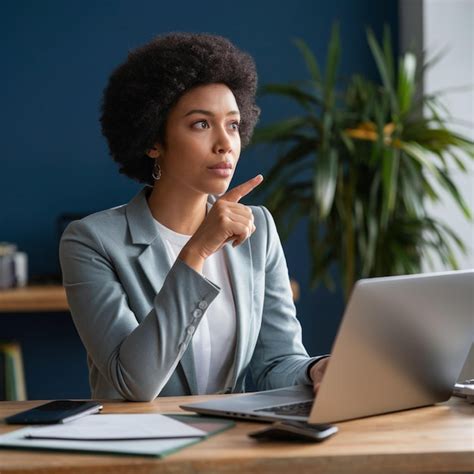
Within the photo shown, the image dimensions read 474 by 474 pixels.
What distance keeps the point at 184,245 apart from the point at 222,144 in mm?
222

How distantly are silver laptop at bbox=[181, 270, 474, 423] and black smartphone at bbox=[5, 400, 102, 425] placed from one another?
0.51 ft

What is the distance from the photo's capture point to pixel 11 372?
432 centimetres

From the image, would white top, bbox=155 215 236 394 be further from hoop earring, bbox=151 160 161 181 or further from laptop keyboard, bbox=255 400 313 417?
laptop keyboard, bbox=255 400 313 417

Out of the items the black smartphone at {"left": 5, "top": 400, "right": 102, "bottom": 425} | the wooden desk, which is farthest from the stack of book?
the wooden desk

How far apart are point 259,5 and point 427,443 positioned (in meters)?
3.58

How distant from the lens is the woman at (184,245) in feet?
5.92

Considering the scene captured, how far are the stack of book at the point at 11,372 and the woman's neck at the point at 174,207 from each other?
93.9 inches

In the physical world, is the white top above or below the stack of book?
above

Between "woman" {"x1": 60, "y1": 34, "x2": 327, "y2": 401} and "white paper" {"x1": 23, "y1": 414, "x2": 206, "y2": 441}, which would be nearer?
"white paper" {"x1": 23, "y1": 414, "x2": 206, "y2": 441}

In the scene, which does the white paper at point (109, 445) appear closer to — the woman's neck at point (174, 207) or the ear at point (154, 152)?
→ the woman's neck at point (174, 207)

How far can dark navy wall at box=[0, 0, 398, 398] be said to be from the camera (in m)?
4.61

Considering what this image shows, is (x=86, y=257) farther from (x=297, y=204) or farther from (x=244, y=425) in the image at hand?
(x=297, y=204)

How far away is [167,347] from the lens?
1756mm

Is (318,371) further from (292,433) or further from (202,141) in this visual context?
(202,141)
